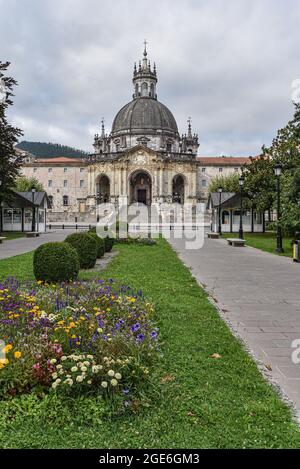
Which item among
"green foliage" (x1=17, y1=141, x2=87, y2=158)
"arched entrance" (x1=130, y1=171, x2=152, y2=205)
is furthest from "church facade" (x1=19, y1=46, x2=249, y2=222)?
"green foliage" (x1=17, y1=141, x2=87, y2=158)

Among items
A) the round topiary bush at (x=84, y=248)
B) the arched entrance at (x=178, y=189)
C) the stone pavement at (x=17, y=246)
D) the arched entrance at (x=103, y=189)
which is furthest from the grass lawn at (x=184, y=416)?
the arched entrance at (x=103, y=189)

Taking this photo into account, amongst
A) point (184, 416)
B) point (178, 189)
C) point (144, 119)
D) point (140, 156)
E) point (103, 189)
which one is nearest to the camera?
point (184, 416)

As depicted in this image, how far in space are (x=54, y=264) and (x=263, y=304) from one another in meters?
5.32

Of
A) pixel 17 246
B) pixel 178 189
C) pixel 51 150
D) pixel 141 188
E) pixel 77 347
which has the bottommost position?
pixel 77 347

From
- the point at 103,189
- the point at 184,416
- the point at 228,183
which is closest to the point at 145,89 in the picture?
the point at 103,189

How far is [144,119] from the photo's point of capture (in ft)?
285

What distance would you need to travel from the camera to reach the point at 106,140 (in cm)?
9200

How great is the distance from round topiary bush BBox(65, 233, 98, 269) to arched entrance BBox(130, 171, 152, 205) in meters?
69.7

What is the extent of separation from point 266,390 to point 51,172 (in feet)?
300

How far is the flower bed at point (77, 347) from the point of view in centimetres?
428

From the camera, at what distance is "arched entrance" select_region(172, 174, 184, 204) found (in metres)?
84.4

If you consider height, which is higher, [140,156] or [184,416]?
[140,156]

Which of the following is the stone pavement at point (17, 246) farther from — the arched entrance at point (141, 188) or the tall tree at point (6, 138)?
the arched entrance at point (141, 188)

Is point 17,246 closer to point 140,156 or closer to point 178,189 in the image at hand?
point 140,156
